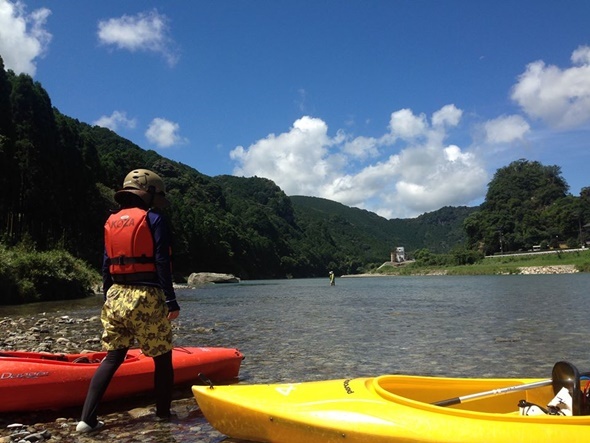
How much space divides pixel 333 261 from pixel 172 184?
257 ft

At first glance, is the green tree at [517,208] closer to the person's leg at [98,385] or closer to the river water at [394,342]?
the river water at [394,342]

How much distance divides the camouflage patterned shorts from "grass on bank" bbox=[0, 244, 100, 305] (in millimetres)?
23852

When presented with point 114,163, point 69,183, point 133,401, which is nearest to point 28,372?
point 133,401

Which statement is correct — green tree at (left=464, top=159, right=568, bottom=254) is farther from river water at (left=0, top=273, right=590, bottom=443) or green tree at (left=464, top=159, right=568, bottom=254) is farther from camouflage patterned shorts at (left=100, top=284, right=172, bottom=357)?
camouflage patterned shorts at (left=100, top=284, right=172, bottom=357)

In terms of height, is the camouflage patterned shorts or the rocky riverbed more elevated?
the camouflage patterned shorts

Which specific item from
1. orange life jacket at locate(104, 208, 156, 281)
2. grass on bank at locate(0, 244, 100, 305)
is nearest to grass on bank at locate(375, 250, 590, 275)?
grass on bank at locate(0, 244, 100, 305)

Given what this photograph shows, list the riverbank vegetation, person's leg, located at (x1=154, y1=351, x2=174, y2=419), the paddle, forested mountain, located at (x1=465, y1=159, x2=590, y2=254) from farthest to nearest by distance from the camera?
forested mountain, located at (x1=465, y1=159, x2=590, y2=254) → the riverbank vegetation → person's leg, located at (x1=154, y1=351, x2=174, y2=419) → the paddle

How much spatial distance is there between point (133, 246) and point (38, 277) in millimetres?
27541

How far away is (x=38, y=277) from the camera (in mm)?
28234

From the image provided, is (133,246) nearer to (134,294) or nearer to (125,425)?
(134,294)

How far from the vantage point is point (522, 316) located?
57.9 feet

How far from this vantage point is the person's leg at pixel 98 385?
4.54 meters

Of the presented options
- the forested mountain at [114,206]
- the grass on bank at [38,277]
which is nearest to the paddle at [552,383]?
the forested mountain at [114,206]

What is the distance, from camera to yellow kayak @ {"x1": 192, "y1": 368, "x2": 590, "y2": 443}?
12.3ft
